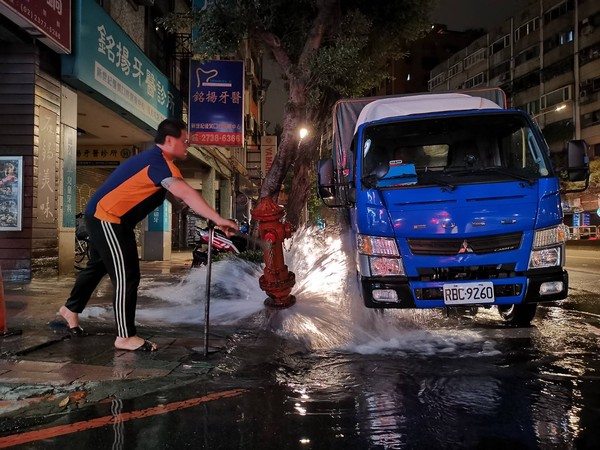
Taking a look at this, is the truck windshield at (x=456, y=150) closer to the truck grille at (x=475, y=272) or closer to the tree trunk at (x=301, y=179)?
the truck grille at (x=475, y=272)

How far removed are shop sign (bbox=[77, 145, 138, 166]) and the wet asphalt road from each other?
43.5ft

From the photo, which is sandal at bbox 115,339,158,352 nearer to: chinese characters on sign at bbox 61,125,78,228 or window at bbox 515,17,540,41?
chinese characters on sign at bbox 61,125,78,228

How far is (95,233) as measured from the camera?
453 cm

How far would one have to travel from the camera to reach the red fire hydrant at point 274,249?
5.76 meters

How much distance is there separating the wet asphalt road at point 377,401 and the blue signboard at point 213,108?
10335 millimetres

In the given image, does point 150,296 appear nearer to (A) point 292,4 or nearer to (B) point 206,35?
(B) point 206,35

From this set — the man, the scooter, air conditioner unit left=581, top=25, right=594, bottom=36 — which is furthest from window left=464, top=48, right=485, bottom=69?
the man

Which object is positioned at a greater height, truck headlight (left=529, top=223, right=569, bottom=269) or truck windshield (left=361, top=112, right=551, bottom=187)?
truck windshield (left=361, top=112, right=551, bottom=187)

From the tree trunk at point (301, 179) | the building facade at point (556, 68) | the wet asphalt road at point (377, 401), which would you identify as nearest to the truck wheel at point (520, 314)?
the wet asphalt road at point (377, 401)

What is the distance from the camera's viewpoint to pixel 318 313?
6168 millimetres

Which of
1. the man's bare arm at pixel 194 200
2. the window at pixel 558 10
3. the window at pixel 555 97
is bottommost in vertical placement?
the man's bare arm at pixel 194 200

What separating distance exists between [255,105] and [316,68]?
26.1 m

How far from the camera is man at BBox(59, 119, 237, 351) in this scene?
4.34 metres

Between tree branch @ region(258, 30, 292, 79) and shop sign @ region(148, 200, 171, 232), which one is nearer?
tree branch @ region(258, 30, 292, 79)
